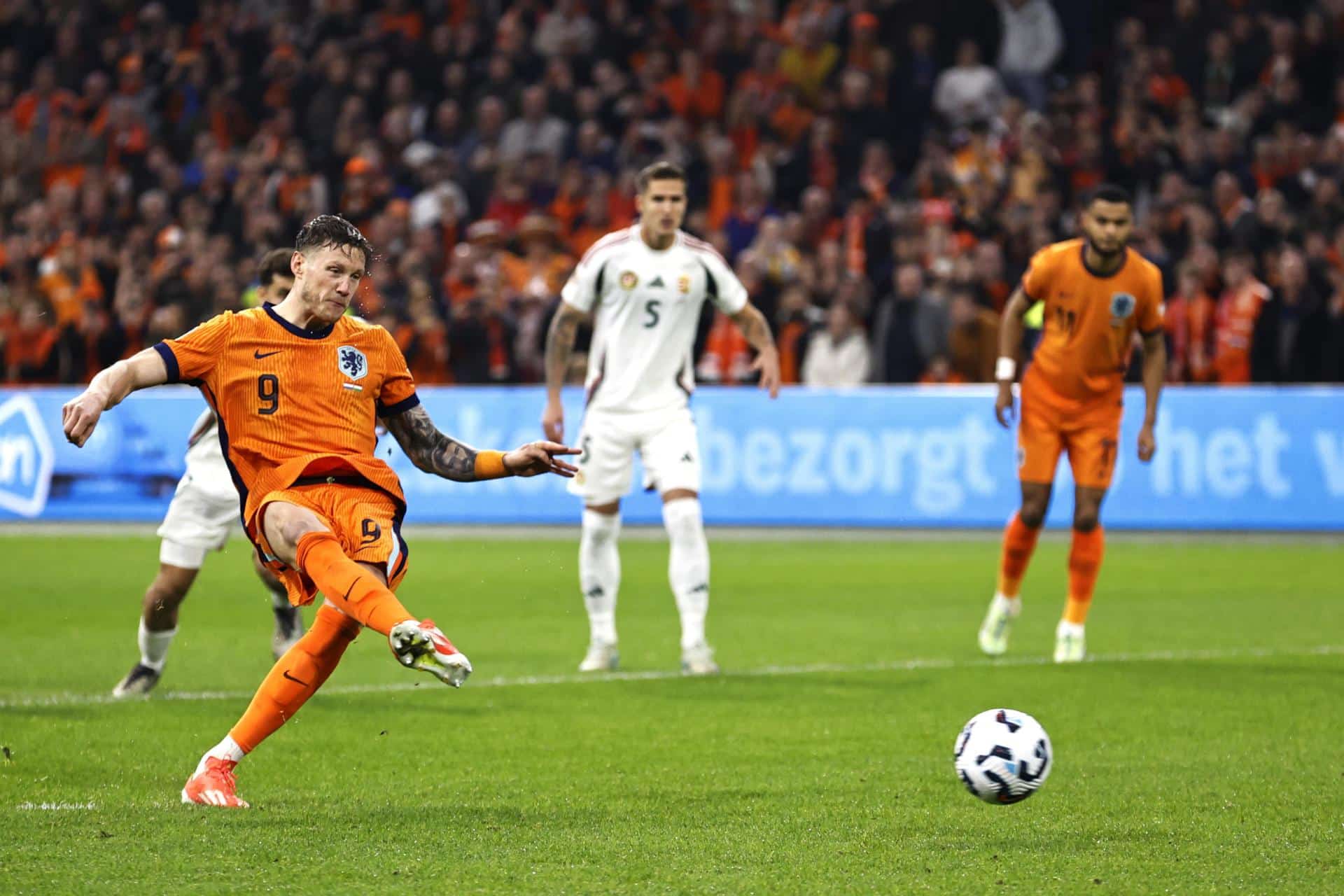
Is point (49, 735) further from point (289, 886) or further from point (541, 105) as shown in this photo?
point (541, 105)

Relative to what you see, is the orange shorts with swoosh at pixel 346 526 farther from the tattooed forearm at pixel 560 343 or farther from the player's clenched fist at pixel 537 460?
the tattooed forearm at pixel 560 343

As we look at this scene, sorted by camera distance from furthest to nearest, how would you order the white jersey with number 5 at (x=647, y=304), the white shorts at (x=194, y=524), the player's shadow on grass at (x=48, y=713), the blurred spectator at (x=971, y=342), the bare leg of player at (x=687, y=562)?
the blurred spectator at (x=971, y=342) < the white jersey with number 5 at (x=647, y=304) < the bare leg of player at (x=687, y=562) < the white shorts at (x=194, y=524) < the player's shadow on grass at (x=48, y=713)

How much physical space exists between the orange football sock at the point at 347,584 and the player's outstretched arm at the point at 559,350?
12.9ft

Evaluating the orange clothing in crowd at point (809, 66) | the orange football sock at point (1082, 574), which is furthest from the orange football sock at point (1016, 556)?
the orange clothing in crowd at point (809, 66)

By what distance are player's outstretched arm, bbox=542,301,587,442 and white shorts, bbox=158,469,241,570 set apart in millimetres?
1727

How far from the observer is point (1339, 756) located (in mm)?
6734

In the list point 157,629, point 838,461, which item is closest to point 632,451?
point 157,629

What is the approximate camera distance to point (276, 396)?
19.3 ft

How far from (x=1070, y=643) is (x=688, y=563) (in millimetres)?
2002

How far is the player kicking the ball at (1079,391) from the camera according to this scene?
384 inches

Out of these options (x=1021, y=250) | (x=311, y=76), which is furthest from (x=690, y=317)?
(x=311, y=76)

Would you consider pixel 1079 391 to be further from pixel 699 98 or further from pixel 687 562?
pixel 699 98

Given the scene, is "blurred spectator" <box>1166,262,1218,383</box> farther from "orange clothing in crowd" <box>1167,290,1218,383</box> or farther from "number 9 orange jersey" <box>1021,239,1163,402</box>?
"number 9 orange jersey" <box>1021,239,1163,402</box>

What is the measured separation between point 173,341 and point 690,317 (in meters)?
4.19
